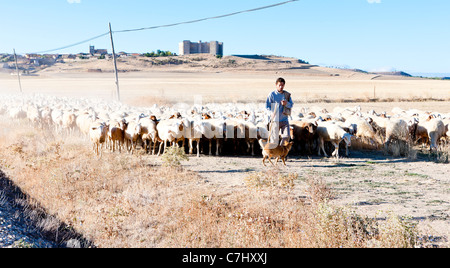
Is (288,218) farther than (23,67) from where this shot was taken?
No

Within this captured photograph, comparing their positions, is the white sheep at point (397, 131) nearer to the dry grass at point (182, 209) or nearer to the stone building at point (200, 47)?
the dry grass at point (182, 209)

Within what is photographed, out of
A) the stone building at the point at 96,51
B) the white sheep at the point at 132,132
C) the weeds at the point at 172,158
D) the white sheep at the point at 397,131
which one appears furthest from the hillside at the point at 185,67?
the weeds at the point at 172,158

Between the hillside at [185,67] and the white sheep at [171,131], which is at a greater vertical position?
the white sheep at [171,131]

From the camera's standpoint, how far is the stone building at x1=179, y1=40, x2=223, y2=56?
145312 mm

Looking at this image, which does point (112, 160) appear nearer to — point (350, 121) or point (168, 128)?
point (168, 128)

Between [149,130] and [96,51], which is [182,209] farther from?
[96,51]

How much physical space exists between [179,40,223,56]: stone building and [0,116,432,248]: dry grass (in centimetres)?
13893

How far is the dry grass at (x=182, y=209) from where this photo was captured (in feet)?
18.4

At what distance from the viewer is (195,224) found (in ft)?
20.7

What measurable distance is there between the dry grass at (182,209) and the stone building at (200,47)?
139m

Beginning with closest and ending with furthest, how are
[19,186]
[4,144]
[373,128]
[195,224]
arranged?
[195,224] < [19,186] < [4,144] < [373,128]

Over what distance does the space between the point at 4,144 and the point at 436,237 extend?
548 inches

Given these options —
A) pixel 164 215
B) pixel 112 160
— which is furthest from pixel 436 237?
pixel 112 160
